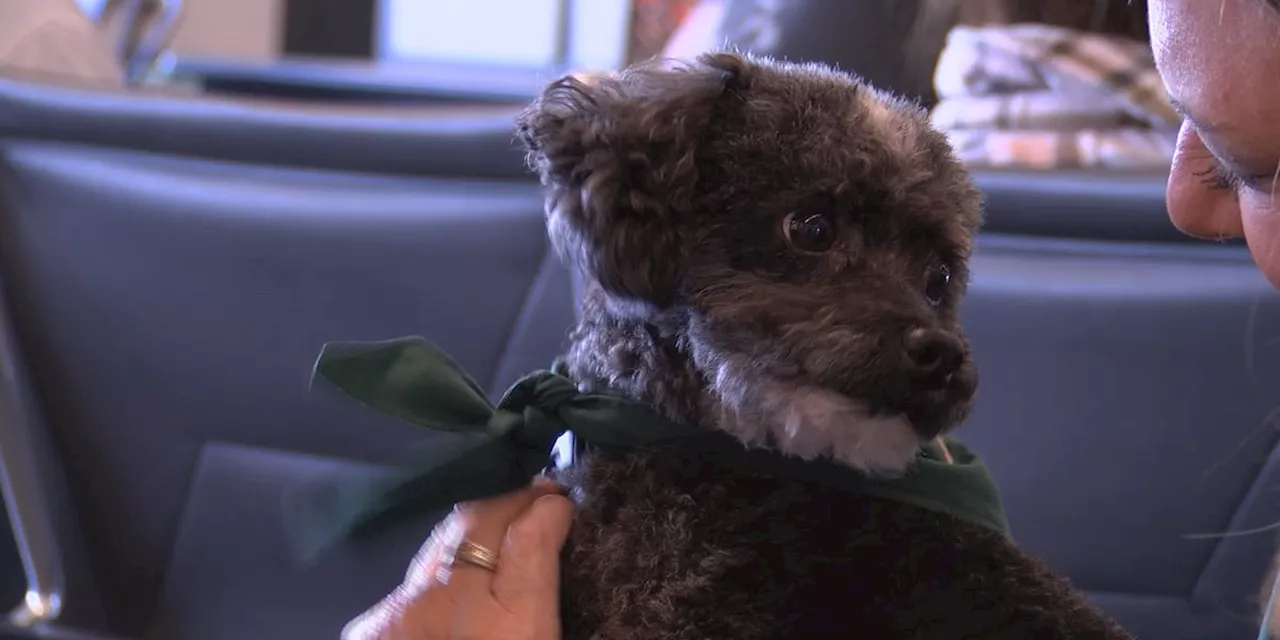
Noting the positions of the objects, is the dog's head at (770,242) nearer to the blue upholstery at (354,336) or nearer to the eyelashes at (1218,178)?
the eyelashes at (1218,178)

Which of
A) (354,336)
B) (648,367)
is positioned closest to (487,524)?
(648,367)

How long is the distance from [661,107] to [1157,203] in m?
0.81

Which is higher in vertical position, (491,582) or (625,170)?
(625,170)

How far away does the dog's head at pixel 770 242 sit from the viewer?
0.70 m

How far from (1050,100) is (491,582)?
Answer: 1.08 metres

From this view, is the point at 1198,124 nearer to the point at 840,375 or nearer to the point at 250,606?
the point at 840,375

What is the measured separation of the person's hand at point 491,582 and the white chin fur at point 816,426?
16 centimetres

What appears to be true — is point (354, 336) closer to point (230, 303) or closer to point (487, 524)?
point (230, 303)

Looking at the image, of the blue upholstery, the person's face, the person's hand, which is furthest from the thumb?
the blue upholstery

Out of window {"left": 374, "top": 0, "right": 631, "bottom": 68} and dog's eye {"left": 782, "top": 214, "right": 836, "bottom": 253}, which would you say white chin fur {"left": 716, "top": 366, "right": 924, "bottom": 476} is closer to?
dog's eye {"left": 782, "top": 214, "right": 836, "bottom": 253}

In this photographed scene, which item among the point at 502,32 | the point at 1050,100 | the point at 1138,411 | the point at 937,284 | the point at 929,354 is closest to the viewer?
the point at 929,354

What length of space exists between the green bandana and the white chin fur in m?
0.01

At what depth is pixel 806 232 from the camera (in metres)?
0.73

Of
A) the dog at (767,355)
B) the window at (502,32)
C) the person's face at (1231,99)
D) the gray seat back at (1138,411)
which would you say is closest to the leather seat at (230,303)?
the gray seat back at (1138,411)
